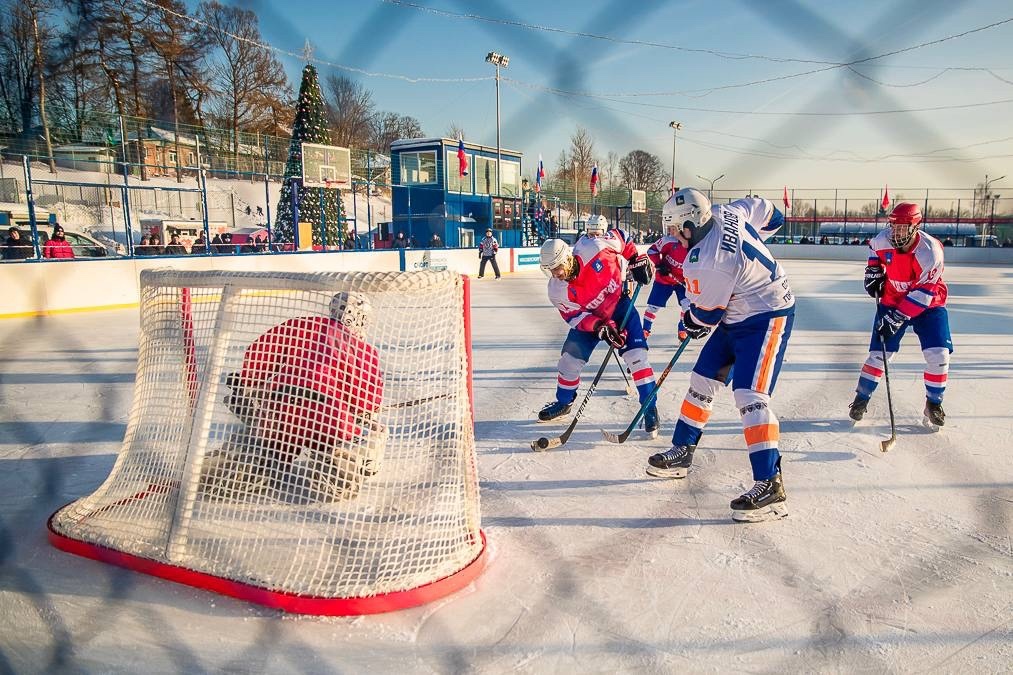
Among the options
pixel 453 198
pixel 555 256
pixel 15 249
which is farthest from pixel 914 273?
pixel 453 198

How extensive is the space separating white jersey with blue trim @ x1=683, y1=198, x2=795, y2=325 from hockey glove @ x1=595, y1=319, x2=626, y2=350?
970mm

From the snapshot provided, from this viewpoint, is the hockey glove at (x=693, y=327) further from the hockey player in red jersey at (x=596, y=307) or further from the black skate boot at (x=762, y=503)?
the hockey player in red jersey at (x=596, y=307)

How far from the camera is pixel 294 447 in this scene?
221cm

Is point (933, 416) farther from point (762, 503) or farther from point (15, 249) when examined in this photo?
point (15, 249)

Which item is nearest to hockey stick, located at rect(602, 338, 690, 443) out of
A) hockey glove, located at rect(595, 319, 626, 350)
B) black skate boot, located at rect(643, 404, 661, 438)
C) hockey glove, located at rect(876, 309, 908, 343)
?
black skate boot, located at rect(643, 404, 661, 438)

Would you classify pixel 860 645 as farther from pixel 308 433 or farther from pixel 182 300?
pixel 182 300

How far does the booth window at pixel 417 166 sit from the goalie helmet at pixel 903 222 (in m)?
16.7

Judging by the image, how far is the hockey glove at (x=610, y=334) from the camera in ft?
12.0

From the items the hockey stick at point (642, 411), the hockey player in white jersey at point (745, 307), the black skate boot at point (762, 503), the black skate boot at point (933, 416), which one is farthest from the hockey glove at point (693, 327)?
the black skate boot at point (933, 416)

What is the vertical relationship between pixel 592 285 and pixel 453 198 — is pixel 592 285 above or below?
below

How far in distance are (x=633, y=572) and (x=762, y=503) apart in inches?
30.1

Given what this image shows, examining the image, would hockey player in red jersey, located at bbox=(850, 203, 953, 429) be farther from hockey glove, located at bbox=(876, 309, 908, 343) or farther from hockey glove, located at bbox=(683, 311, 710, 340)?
hockey glove, located at bbox=(683, 311, 710, 340)

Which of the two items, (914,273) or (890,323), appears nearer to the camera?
(914,273)

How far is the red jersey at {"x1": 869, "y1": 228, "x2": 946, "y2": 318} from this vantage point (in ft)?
11.9
